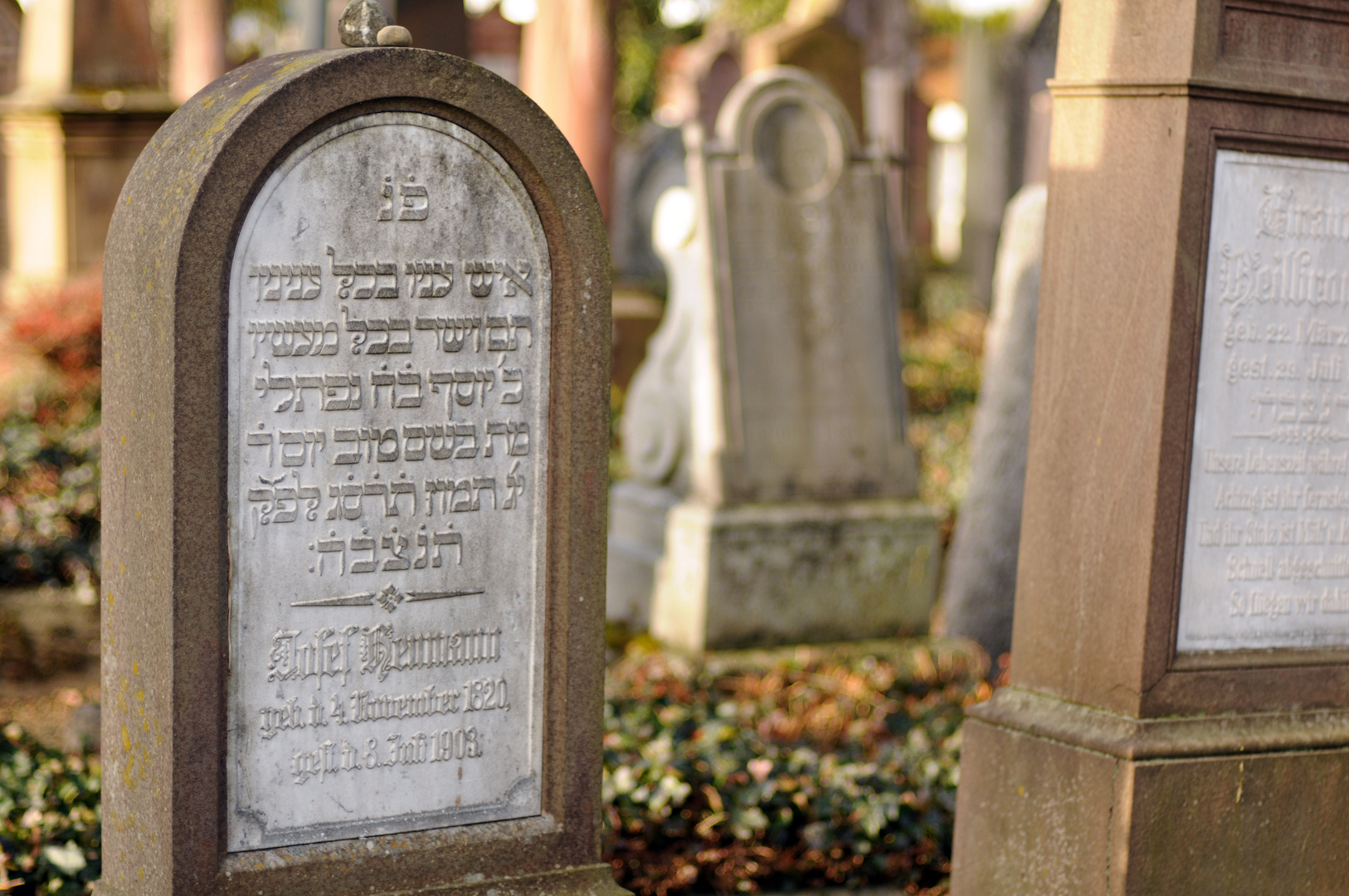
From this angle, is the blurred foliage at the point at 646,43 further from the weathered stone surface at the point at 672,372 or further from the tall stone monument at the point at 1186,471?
the tall stone monument at the point at 1186,471

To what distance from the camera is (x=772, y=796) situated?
4145 millimetres

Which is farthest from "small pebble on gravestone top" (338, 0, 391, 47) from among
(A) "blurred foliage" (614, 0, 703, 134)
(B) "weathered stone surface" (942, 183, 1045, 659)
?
(A) "blurred foliage" (614, 0, 703, 134)

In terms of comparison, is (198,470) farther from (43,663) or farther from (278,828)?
(43,663)

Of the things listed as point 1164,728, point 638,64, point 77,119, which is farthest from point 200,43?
point 638,64

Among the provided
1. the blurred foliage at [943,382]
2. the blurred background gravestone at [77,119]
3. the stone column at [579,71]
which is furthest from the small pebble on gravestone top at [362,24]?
the stone column at [579,71]

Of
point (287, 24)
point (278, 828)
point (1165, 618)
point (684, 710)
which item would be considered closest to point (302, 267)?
point (278, 828)

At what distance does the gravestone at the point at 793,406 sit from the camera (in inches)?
238

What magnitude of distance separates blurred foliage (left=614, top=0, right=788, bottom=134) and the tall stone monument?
2581 cm

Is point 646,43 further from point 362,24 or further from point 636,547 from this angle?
point 362,24

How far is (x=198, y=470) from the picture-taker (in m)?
2.63

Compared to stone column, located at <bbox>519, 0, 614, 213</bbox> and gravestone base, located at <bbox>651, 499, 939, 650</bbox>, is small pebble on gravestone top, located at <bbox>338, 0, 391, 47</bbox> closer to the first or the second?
gravestone base, located at <bbox>651, 499, 939, 650</bbox>

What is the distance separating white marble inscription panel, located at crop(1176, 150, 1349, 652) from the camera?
3.38 metres

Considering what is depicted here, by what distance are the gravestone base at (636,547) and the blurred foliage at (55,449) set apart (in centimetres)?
232

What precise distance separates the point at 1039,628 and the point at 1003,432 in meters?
2.89
